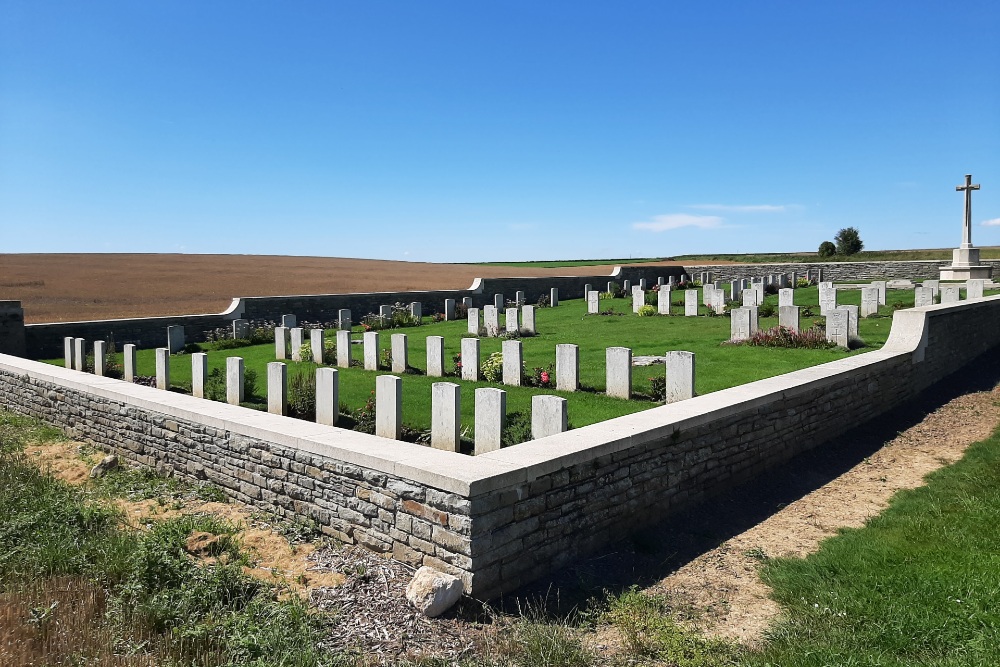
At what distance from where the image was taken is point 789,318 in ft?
45.1

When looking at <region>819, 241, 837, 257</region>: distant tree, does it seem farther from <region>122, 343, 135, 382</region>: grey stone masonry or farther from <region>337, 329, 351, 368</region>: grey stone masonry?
<region>122, 343, 135, 382</region>: grey stone masonry

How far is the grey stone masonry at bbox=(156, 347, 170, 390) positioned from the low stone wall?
2848 cm

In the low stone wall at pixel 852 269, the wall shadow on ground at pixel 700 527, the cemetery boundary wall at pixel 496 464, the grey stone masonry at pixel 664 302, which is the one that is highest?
the low stone wall at pixel 852 269

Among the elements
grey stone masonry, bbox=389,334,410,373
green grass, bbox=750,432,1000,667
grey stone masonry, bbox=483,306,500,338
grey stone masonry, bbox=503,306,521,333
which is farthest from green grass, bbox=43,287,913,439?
green grass, bbox=750,432,1000,667

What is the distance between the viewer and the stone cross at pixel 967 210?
2619cm

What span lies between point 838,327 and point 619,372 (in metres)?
5.56

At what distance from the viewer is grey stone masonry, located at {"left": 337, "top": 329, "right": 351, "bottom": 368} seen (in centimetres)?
1380

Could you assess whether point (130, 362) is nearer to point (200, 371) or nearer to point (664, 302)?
point (200, 371)

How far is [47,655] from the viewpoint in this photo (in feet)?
13.1

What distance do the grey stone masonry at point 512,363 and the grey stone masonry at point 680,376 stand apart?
262cm

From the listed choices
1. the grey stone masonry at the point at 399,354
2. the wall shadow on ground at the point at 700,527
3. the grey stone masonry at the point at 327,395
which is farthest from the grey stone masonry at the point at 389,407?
the grey stone masonry at the point at 399,354

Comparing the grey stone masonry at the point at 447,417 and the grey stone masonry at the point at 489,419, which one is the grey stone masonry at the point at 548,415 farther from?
the grey stone masonry at the point at 447,417

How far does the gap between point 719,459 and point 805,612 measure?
2.49 m

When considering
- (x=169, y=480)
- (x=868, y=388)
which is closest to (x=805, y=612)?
(x=868, y=388)
